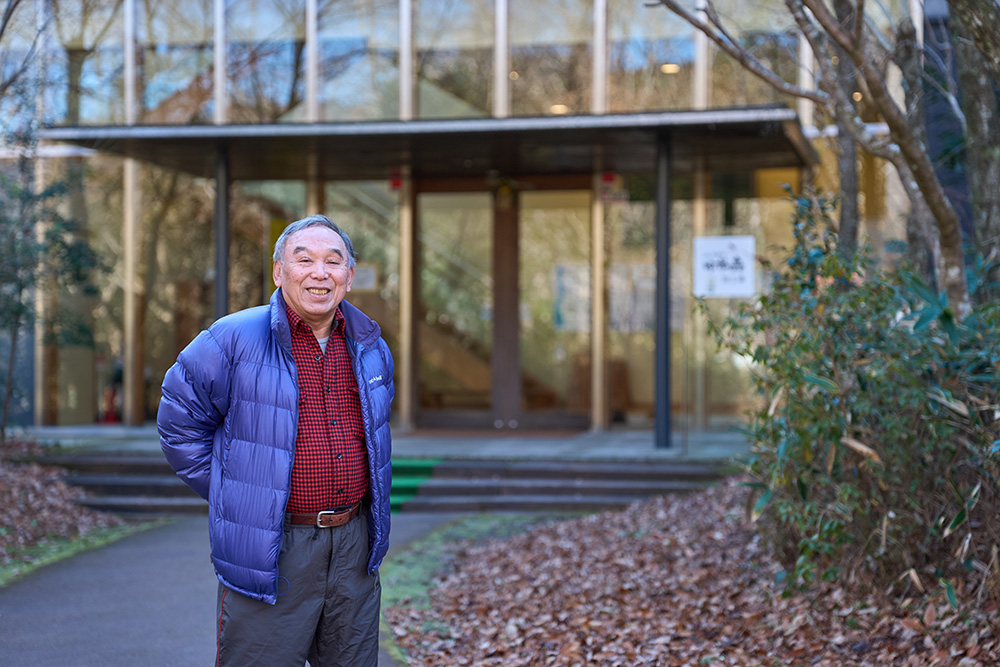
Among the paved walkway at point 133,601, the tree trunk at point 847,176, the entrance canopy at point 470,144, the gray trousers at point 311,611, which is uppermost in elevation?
the entrance canopy at point 470,144

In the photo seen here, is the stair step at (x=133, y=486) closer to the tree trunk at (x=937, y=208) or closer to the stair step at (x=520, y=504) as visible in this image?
the stair step at (x=520, y=504)

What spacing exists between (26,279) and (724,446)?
7749 mm

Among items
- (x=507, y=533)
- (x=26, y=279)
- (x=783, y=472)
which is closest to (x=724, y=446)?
(x=507, y=533)

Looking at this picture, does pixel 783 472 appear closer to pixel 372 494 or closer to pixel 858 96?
pixel 372 494

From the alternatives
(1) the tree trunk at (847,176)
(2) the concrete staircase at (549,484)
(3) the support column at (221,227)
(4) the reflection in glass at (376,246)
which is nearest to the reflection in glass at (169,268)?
(4) the reflection in glass at (376,246)

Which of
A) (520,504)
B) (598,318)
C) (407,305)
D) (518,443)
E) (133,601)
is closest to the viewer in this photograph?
(133,601)

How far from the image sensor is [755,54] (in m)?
11.9

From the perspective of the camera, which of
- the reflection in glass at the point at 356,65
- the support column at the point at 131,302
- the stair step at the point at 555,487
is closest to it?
the stair step at the point at 555,487

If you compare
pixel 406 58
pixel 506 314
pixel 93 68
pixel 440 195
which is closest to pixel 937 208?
pixel 506 314

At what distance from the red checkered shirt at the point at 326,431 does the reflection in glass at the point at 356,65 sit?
10.0 metres

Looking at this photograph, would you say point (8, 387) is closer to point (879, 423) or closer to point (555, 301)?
point (555, 301)

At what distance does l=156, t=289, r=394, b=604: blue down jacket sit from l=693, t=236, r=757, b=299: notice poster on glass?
7.22m

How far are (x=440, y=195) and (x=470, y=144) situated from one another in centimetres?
215

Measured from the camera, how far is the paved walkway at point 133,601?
17.4 ft
